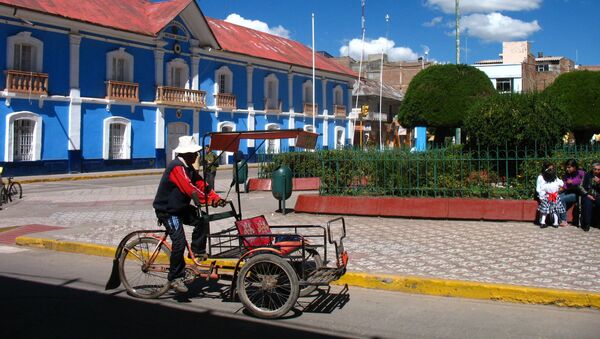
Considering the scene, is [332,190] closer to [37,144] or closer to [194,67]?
[37,144]

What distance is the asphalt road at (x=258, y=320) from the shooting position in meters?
5.26

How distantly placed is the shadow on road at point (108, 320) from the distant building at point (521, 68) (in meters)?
36.0

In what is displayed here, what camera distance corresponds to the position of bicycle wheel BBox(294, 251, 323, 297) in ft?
19.9

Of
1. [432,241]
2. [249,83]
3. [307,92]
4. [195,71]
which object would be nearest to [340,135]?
[307,92]

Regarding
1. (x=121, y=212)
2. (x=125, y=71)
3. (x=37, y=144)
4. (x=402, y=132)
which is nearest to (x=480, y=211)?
(x=121, y=212)

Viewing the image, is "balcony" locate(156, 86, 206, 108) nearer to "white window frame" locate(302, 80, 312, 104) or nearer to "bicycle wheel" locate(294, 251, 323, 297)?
"white window frame" locate(302, 80, 312, 104)

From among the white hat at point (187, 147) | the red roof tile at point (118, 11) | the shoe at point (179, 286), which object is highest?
the red roof tile at point (118, 11)

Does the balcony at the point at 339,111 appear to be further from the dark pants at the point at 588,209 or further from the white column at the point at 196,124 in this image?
the dark pants at the point at 588,209

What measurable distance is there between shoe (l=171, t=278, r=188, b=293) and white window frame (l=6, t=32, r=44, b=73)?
74.5ft

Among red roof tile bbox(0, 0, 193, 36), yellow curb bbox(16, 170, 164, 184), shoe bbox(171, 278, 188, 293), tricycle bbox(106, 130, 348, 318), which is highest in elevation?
red roof tile bbox(0, 0, 193, 36)

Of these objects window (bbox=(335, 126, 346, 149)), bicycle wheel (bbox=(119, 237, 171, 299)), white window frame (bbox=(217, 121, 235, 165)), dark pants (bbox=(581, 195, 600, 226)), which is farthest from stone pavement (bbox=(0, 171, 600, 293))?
window (bbox=(335, 126, 346, 149))

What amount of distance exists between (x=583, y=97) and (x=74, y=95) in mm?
21686

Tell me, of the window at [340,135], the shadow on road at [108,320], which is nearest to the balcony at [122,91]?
the window at [340,135]

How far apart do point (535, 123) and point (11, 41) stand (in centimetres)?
2205
